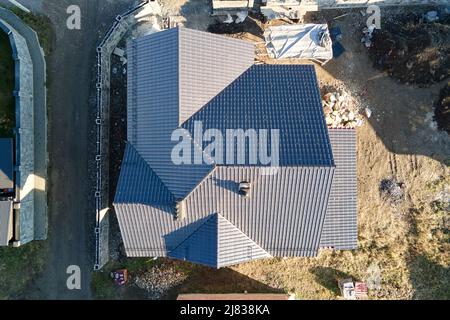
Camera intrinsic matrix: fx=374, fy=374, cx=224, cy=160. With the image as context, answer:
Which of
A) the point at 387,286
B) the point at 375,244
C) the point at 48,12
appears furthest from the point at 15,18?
the point at 387,286

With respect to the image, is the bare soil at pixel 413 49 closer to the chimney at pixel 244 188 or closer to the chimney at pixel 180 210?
the chimney at pixel 244 188

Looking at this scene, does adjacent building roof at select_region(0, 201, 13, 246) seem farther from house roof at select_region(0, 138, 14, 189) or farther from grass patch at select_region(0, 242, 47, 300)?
grass patch at select_region(0, 242, 47, 300)

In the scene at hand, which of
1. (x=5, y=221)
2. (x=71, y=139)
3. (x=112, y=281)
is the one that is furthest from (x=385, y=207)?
(x=5, y=221)

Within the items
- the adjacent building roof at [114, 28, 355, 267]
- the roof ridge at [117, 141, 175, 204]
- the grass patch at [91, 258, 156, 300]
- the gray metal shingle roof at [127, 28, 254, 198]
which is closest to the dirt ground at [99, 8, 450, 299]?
the grass patch at [91, 258, 156, 300]

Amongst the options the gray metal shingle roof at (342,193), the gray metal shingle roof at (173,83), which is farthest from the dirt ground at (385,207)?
the gray metal shingle roof at (173,83)
